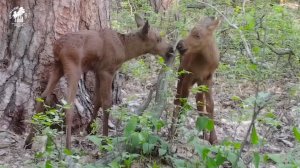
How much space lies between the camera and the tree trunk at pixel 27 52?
19.7ft

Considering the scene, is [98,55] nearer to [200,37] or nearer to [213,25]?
[200,37]

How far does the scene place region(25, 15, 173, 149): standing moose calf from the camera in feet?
18.1

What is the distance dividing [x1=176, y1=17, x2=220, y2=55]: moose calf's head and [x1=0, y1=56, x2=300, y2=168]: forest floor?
788 mm

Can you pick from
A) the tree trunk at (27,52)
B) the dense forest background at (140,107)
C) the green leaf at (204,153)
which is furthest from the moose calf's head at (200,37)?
the green leaf at (204,153)

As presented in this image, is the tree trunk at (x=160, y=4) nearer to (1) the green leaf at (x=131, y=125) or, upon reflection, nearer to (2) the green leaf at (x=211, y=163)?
(1) the green leaf at (x=131, y=125)

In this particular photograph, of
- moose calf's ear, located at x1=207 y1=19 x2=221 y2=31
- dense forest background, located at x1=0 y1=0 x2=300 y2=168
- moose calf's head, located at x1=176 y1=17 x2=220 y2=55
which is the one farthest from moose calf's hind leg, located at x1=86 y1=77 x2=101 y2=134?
moose calf's ear, located at x1=207 y1=19 x2=221 y2=31

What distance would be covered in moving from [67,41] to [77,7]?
102 centimetres

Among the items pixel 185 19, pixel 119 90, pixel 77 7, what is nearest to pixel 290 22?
pixel 185 19

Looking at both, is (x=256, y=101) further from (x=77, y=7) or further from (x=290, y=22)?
(x=290, y=22)

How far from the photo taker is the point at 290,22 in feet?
25.1

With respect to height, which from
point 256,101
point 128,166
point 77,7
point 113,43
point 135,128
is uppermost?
point 77,7

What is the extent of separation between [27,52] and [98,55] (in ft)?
2.83

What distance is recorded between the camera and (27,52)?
6102 mm

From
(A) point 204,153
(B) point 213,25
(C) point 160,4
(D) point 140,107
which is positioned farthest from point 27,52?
(C) point 160,4
